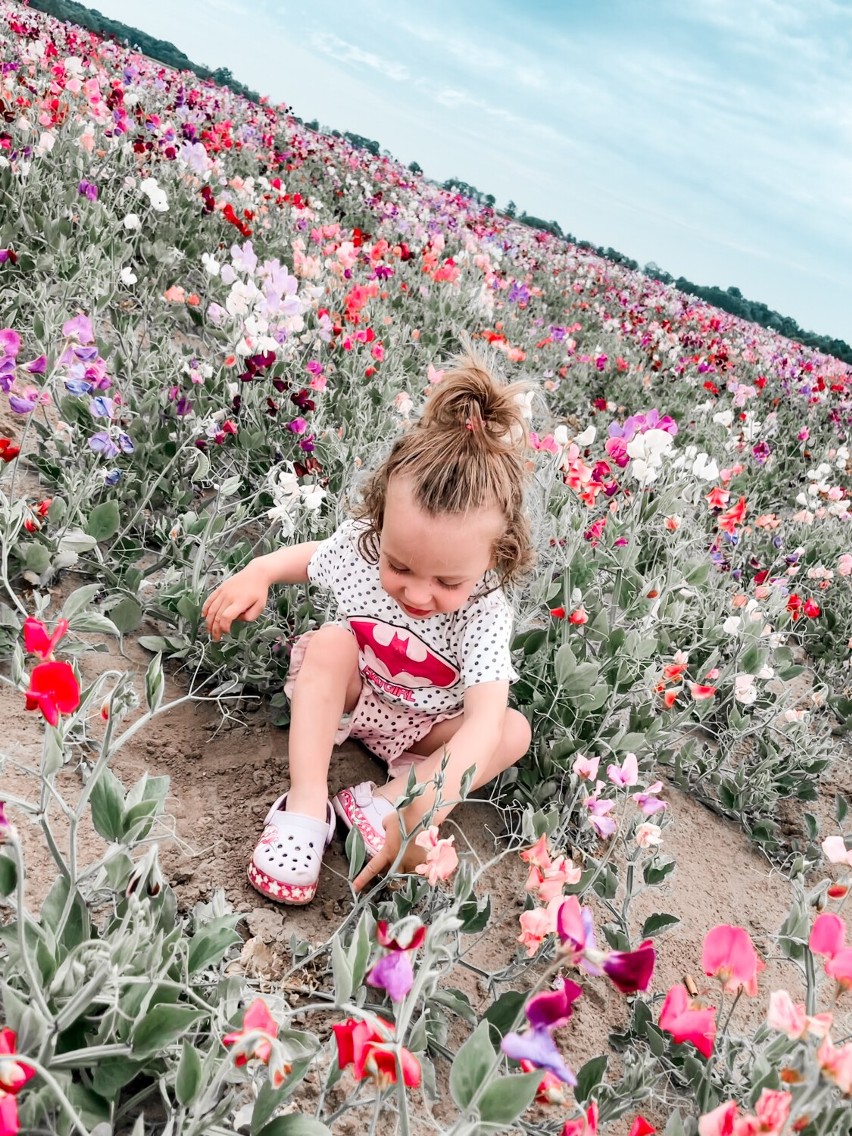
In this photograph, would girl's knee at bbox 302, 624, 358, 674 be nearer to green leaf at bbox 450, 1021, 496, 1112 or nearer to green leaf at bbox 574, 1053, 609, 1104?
green leaf at bbox 574, 1053, 609, 1104

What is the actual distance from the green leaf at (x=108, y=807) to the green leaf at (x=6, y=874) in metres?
0.10

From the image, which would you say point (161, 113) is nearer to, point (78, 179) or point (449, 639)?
point (78, 179)

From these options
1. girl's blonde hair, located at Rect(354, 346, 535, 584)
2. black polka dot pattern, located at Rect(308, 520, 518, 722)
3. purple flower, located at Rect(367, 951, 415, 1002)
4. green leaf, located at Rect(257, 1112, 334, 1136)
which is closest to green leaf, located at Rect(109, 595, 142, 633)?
black polka dot pattern, located at Rect(308, 520, 518, 722)

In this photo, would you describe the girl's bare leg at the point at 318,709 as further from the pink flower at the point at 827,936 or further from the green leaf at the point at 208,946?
the pink flower at the point at 827,936

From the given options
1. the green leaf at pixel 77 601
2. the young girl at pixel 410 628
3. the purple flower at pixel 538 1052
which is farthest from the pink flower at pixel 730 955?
the green leaf at pixel 77 601

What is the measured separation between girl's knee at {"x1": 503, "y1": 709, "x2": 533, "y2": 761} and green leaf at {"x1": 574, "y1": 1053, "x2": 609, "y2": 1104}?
683mm

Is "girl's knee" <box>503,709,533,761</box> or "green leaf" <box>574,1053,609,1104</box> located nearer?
"green leaf" <box>574,1053,609,1104</box>

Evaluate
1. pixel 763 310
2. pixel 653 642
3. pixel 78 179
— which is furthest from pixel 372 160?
pixel 763 310

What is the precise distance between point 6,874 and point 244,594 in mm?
795

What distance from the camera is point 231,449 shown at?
2.74m

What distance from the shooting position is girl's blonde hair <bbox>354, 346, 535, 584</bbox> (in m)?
1.43

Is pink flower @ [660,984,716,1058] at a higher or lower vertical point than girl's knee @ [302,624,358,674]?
higher

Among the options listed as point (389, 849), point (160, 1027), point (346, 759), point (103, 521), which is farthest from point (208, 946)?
point (103, 521)

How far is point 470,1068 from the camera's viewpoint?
765mm
